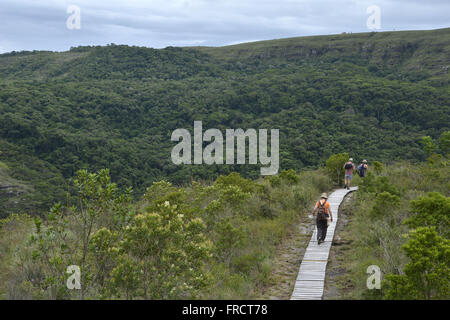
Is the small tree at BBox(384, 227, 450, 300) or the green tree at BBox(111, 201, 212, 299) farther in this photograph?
the green tree at BBox(111, 201, 212, 299)

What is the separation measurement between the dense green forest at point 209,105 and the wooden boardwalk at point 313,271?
12.2m

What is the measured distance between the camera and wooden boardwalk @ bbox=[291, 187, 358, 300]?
19.5 feet

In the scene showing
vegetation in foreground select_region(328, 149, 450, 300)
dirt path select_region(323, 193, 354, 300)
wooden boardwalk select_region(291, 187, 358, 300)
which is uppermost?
vegetation in foreground select_region(328, 149, 450, 300)

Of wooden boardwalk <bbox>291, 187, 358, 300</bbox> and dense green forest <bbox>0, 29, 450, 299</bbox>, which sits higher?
dense green forest <bbox>0, 29, 450, 299</bbox>

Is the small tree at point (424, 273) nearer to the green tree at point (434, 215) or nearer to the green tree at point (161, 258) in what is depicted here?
the green tree at point (434, 215)

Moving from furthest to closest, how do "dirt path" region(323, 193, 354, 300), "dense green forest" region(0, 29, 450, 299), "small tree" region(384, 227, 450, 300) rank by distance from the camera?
1. "dirt path" region(323, 193, 354, 300)
2. "dense green forest" region(0, 29, 450, 299)
3. "small tree" region(384, 227, 450, 300)

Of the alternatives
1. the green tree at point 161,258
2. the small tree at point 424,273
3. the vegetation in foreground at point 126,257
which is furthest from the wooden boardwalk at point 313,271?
the green tree at point 161,258

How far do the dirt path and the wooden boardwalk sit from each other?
0.10 meters

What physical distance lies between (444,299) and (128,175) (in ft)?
151

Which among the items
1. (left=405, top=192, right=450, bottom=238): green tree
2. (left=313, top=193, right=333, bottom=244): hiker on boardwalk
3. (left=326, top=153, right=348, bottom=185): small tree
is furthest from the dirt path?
(left=326, top=153, right=348, bottom=185): small tree

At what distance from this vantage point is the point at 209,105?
81.1 metres

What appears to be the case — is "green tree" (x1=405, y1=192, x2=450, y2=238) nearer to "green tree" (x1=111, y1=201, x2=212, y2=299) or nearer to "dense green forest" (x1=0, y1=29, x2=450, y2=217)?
"green tree" (x1=111, y1=201, x2=212, y2=299)

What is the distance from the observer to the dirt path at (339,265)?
607 cm

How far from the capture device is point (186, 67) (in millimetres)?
124562
